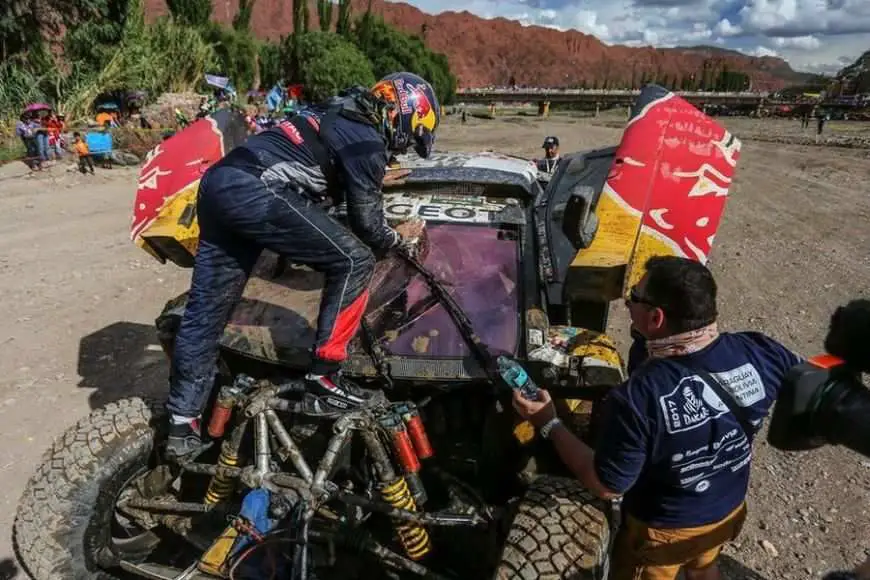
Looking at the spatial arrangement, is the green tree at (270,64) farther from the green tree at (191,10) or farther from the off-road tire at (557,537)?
the off-road tire at (557,537)

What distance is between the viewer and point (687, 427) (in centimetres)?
218

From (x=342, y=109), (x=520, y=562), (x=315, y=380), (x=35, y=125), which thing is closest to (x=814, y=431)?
(x=520, y=562)

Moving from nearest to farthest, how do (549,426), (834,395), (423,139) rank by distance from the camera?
(834,395), (549,426), (423,139)

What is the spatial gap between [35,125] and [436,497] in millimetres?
17315

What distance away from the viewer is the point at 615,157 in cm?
369

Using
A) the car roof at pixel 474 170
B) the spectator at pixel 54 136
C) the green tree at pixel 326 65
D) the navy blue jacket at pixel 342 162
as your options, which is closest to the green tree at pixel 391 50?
the green tree at pixel 326 65

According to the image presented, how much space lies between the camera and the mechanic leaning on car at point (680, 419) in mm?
2178

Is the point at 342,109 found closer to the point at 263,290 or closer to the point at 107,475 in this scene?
the point at 263,290

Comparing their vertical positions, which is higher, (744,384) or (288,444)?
(744,384)

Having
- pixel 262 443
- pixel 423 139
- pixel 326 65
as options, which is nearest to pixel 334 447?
pixel 262 443

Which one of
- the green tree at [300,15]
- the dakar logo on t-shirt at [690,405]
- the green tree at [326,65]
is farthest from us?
the green tree at [300,15]

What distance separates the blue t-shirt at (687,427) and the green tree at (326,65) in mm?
39810

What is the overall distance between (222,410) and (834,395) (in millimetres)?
2383

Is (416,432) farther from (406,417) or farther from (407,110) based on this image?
(407,110)
